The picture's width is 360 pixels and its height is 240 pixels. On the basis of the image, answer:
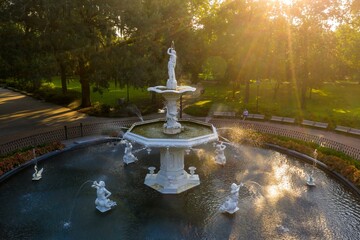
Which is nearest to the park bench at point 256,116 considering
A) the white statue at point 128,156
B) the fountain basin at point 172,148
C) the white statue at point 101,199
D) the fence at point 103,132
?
the fence at point 103,132

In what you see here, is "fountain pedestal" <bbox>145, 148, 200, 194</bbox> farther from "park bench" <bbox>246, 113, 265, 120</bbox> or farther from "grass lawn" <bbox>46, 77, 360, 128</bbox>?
"grass lawn" <bbox>46, 77, 360, 128</bbox>

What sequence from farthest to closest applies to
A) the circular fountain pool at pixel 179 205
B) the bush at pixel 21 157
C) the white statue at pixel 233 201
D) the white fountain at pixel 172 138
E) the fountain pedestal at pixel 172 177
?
the bush at pixel 21 157 < the fountain pedestal at pixel 172 177 < the white fountain at pixel 172 138 < the white statue at pixel 233 201 < the circular fountain pool at pixel 179 205

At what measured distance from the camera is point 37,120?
29234 millimetres

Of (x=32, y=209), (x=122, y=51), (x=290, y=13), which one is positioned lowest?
(x=32, y=209)

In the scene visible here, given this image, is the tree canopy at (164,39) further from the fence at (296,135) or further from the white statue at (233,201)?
the white statue at (233,201)

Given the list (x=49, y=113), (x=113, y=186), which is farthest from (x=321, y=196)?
(x=49, y=113)

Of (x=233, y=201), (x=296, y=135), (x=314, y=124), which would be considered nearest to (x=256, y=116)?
(x=314, y=124)

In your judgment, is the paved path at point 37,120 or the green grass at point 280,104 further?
the green grass at point 280,104

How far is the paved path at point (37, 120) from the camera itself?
78.4 feet

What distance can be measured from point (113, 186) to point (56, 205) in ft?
9.89

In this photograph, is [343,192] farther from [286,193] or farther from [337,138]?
[337,138]

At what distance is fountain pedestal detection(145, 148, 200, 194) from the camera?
50.7 ft

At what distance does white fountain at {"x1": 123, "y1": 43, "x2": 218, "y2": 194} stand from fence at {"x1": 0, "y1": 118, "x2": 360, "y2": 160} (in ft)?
30.1

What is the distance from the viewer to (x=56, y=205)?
13945mm
